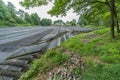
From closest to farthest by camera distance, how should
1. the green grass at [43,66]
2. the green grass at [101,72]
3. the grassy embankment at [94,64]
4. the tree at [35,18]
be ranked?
the green grass at [101,72] → the grassy embankment at [94,64] → the green grass at [43,66] → the tree at [35,18]

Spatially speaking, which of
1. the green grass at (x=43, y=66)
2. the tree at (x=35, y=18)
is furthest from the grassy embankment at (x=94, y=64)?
the tree at (x=35, y=18)

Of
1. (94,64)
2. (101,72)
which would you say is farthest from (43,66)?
(101,72)

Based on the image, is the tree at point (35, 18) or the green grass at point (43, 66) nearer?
the green grass at point (43, 66)

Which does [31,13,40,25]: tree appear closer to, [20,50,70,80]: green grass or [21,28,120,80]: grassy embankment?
[21,28,120,80]: grassy embankment

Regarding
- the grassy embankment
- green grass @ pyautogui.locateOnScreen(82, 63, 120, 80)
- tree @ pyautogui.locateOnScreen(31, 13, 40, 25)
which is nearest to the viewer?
green grass @ pyautogui.locateOnScreen(82, 63, 120, 80)

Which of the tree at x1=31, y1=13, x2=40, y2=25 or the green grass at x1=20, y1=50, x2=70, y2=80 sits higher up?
the tree at x1=31, y1=13, x2=40, y2=25

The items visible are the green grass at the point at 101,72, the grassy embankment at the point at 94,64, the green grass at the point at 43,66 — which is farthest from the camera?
the green grass at the point at 43,66

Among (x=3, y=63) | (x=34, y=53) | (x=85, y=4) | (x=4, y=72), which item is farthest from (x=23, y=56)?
(x=85, y=4)

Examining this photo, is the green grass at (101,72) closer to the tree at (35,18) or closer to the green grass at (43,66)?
the green grass at (43,66)

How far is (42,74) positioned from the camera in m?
6.14

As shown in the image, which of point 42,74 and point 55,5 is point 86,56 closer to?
point 42,74

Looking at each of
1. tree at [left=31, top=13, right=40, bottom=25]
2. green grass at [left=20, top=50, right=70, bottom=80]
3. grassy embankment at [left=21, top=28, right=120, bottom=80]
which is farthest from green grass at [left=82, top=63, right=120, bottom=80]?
tree at [left=31, top=13, right=40, bottom=25]

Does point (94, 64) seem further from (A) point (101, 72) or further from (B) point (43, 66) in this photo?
(B) point (43, 66)

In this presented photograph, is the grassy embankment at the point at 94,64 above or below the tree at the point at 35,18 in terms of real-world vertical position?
below
